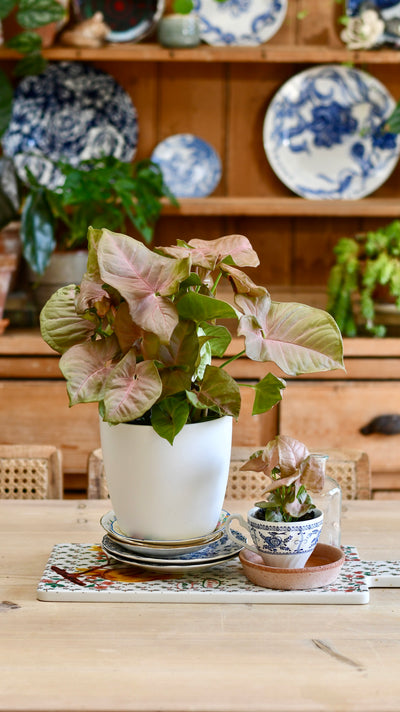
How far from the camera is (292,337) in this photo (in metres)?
1.01

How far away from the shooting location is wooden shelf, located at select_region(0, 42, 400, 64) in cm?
255

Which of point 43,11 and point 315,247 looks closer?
point 43,11

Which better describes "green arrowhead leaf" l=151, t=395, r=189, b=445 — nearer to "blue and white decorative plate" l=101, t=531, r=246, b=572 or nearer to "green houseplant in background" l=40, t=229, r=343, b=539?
"green houseplant in background" l=40, t=229, r=343, b=539

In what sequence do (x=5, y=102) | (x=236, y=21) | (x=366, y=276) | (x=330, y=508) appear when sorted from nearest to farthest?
(x=330, y=508) < (x=366, y=276) < (x=5, y=102) < (x=236, y=21)

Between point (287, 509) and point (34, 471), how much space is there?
73cm

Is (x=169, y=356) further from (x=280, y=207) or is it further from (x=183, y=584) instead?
(x=280, y=207)

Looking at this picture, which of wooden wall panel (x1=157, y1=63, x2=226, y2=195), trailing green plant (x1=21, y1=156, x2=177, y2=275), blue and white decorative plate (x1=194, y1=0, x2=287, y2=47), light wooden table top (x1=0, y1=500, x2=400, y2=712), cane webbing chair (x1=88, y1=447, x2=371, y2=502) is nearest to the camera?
light wooden table top (x1=0, y1=500, x2=400, y2=712)

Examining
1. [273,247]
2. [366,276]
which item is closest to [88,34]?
[273,247]

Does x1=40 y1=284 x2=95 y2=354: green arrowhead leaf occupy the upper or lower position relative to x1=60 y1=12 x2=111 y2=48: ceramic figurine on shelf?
lower

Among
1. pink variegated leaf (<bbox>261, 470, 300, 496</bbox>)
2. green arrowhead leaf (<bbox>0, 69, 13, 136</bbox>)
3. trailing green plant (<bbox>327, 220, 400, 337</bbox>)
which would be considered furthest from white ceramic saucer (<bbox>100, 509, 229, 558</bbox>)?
green arrowhead leaf (<bbox>0, 69, 13, 136</bbox>)

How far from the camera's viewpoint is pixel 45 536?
125 cm

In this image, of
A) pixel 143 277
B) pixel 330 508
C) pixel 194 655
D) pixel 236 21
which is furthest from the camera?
pixel 236 21

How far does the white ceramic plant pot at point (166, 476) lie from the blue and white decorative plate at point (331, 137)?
1.86 m

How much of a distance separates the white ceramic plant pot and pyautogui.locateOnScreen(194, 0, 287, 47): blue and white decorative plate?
1.95 m
